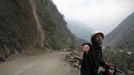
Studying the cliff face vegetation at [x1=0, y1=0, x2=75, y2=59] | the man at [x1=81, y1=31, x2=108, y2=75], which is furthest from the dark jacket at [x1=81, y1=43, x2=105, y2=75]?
the cliff face vegetation at [x1=0, y1=0, x2=75, y2=59]

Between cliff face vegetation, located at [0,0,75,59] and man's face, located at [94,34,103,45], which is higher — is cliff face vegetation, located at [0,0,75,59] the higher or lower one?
the higher one

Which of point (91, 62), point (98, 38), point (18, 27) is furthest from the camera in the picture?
point (18, 27)

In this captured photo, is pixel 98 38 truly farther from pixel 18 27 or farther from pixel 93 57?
pixel 18 27

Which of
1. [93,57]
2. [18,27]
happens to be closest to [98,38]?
[93,57]

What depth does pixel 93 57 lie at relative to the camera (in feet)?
18.7

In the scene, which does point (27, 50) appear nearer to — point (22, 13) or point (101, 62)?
point (22, 13)

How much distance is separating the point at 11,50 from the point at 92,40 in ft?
68.9

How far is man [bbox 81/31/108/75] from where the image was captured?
5.68 m

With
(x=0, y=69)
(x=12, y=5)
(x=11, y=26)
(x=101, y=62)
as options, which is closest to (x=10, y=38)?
(x=11, y=26)

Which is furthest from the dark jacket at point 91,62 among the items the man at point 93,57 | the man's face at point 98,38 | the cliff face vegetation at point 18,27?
the cliff face vegetation at point 18,27

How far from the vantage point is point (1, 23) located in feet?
91.6

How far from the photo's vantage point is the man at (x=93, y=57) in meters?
5.68

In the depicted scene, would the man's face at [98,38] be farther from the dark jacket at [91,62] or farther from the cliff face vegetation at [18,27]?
the cliff face vegetation at [18,27]

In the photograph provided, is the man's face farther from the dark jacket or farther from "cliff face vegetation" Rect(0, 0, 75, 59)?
"cliff face vegetation" Rect(0, 0, 75, 59)
